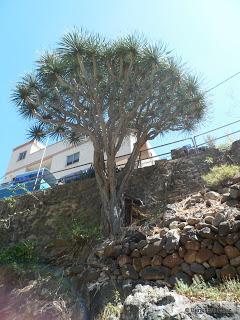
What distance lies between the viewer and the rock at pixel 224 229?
19.5ft

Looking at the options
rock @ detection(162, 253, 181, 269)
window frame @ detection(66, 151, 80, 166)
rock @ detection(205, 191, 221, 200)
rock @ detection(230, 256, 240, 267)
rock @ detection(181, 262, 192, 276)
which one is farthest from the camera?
window frame @ detection(66, 151, 80, 166)

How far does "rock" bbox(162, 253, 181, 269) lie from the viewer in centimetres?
616

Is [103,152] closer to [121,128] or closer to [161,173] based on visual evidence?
[121,128]

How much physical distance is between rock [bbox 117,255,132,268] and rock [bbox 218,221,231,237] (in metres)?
1.78

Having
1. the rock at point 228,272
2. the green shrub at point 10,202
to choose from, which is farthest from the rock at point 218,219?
the green shrub at point 10,202

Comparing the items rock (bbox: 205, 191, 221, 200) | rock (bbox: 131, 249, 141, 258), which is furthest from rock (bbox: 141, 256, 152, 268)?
rock (bbox: 205, 191, 221, 200)

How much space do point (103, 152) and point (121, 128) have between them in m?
0.78

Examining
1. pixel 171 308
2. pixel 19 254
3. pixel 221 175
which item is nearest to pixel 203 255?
pixel 171 308

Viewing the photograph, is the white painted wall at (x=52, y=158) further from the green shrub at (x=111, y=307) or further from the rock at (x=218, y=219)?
the green shrub at (x=111, y=307)

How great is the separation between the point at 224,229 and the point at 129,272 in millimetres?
1848

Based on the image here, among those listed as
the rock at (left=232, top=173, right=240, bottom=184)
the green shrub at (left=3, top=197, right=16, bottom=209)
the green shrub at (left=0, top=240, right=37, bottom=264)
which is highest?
the green shrub at (left=3, top=197, right=16, bottom=209)

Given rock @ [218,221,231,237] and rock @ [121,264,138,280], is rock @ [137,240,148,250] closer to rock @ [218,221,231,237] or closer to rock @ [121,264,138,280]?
rock @ [121,264,138,280]

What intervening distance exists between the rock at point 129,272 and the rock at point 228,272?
1602mm

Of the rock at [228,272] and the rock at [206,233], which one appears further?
the rock at [206,233]
